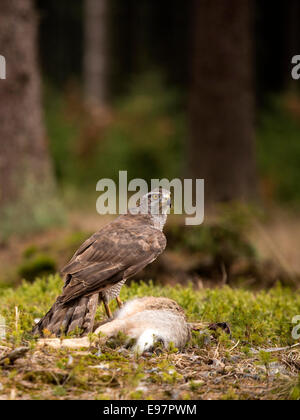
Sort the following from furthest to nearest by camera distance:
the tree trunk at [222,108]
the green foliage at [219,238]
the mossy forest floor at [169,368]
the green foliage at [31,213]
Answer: the tree trunk at [222,108] < the green foliage at [31,213] < the green foliage at [219,238] < the mossy forest floor at [169,368]

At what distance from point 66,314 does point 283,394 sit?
67.5 inches

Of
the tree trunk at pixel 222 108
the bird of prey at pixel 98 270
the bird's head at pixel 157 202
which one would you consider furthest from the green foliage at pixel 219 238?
the tree trunk at pixel 222 108

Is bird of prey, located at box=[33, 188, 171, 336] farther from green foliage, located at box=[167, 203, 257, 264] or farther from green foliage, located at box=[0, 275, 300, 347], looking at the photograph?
green foliage, located at box=[167, 203, 257, 264]

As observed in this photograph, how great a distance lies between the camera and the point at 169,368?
15.3 feet

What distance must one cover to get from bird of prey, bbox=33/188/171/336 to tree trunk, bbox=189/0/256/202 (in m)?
9.06

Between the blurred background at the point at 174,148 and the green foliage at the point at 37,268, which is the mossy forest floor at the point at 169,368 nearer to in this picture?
the blurred background at the point at 174,148

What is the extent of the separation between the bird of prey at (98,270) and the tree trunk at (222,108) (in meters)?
9.06

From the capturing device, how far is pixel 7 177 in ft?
36.1

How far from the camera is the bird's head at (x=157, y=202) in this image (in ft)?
18.5

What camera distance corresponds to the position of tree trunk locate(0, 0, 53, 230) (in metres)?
10.9

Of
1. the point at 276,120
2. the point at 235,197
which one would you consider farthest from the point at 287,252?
the point at 276,120

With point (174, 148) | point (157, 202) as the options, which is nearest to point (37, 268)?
point (157, 202)

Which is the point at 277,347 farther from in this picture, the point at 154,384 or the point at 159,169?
the point at 159,169

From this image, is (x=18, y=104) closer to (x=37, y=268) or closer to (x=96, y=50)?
(x=37, y=268)
